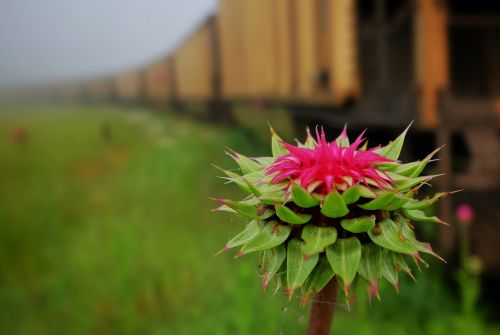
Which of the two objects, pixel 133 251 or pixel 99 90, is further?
pixel 99 90

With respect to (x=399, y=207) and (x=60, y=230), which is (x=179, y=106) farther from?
(x=399, y=207)

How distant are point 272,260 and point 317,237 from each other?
0.09 meters

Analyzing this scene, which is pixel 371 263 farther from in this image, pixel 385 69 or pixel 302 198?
pixel 385 69

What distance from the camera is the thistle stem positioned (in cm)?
94

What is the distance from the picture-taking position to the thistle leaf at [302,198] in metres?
0.87

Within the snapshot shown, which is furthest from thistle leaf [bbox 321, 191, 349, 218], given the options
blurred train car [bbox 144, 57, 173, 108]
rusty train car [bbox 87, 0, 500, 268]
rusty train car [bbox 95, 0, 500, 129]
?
blurred train car [bbox 144, 57, 173, 108]

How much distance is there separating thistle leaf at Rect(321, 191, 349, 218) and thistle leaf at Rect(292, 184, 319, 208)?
17 mm

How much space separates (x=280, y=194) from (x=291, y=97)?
7.11 metres

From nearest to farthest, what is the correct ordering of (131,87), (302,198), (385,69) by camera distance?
(302,198) < (385,69) < (131,87)

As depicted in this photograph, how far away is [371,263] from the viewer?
979mm

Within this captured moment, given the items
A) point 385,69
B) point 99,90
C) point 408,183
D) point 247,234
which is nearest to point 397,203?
point 408,183

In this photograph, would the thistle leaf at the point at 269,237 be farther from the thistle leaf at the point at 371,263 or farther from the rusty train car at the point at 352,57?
the rusty train car at the point at 352,57

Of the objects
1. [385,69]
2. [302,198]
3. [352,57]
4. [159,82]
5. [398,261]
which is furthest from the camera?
[159,82]

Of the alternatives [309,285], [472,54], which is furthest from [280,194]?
[472,54]
